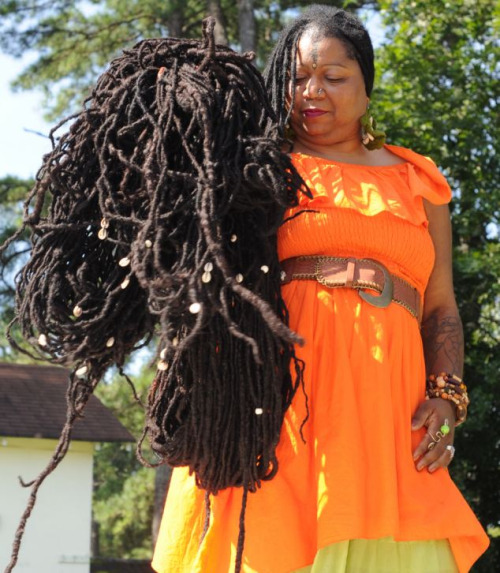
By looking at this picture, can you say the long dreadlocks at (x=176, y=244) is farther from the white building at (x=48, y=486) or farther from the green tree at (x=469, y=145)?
the white building at (x=48, y=486)

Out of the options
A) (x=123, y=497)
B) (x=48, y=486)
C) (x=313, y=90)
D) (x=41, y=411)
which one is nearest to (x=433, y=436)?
(x=313, y=90)

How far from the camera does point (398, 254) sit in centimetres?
283

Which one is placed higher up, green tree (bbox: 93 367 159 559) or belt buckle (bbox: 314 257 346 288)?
belt buckle (bbox: 314 257 346 288)

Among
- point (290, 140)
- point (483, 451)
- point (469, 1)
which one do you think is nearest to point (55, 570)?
point (483, 451)

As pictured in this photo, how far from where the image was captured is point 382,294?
277 centimetres

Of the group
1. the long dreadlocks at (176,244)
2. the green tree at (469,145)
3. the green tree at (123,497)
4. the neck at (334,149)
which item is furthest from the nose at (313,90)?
the green tree at (123,497)

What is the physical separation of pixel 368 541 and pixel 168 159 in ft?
3.57

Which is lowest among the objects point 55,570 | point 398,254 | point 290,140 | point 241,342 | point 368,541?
point 55,570

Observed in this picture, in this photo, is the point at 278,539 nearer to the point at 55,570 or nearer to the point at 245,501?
the point at 245,501

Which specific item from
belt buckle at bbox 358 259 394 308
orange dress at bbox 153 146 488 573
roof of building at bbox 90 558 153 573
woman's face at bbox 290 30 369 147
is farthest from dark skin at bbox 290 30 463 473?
roof of building at bbox 90 558 153 573

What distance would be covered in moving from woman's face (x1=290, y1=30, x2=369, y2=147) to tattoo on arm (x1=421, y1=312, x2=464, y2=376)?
658 mm

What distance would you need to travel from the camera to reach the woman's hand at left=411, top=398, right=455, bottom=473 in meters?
2.72

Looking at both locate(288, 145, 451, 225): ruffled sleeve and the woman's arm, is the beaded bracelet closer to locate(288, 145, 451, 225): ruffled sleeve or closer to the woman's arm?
the woman's arm

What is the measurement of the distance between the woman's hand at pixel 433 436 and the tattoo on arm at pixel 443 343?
0.59 feet
